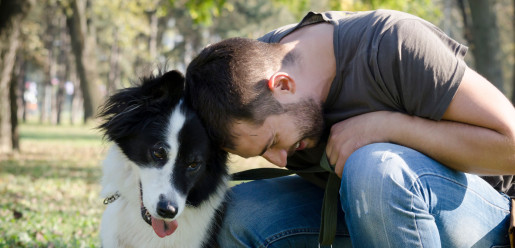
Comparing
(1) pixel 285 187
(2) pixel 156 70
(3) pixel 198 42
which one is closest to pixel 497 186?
(1) pixel 285 187

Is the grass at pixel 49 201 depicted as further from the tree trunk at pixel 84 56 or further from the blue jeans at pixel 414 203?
the tree trunk at pixel 84 56

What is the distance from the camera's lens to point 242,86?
246 cm

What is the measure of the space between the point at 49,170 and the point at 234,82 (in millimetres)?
6616

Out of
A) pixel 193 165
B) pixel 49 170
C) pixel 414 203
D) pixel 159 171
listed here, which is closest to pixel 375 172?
pixel 414 203

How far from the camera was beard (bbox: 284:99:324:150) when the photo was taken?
8.41ft

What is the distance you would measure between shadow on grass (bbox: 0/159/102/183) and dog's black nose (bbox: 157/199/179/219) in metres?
5.04

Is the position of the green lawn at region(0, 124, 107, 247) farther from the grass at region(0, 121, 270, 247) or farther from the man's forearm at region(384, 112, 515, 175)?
the man's forearm at region(384, 112, 515, 175)

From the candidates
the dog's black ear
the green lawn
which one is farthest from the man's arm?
the green lawn

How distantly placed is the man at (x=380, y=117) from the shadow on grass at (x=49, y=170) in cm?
533

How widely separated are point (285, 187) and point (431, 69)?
4.23 feet

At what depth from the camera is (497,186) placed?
108 inches

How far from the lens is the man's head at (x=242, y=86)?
8.09 feet

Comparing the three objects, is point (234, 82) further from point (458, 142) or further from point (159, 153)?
point (458, 142)

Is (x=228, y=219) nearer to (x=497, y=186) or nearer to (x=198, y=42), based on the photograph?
(x=497, y=186)
